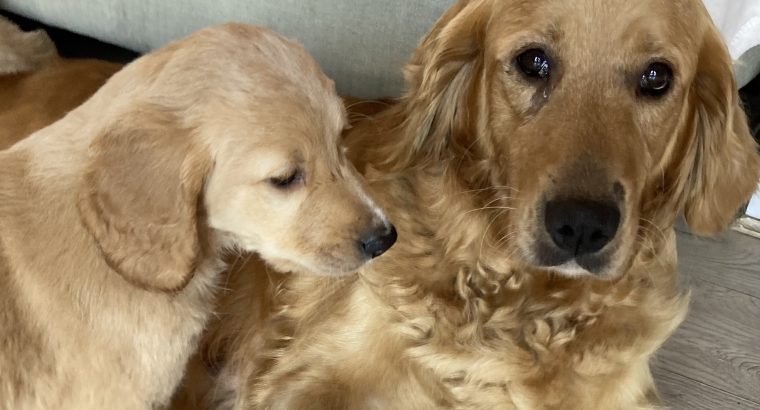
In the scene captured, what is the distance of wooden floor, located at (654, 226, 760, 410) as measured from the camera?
1.71 m

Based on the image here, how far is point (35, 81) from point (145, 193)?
0.85m

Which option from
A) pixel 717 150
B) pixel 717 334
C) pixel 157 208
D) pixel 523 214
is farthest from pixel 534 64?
pixel 717 334

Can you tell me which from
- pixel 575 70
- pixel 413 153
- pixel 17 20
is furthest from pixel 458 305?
pixel 17 20

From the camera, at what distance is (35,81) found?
5.39ft

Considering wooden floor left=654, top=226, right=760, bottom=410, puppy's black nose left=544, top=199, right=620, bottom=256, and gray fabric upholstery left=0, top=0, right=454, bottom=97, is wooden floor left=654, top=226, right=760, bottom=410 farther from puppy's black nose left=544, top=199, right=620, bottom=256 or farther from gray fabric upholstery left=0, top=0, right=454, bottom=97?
gray fabric upholstery left=0, top=0, right=454, bottom=97

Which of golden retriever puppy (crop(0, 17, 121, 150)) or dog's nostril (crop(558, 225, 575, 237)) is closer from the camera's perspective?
dog's nostril (crop(558, 225, 575, 237))

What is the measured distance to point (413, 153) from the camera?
1313mm

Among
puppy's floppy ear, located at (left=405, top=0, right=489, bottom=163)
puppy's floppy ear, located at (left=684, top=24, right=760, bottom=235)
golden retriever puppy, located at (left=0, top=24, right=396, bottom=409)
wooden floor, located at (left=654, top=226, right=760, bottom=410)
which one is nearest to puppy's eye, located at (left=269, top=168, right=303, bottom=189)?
golden retriever puppy, located at (left=0, top=24, right=396, bottom=409)

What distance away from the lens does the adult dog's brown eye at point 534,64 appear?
1.15 metres

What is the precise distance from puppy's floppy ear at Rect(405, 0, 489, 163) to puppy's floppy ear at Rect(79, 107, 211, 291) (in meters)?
0.45

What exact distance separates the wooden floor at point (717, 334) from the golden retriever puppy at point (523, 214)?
432 mm

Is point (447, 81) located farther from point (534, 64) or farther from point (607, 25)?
point (607, 25)

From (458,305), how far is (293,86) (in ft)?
1.66

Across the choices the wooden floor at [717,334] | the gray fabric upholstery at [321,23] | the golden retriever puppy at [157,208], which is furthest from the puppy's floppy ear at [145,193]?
the wooden floor at [717,334]
